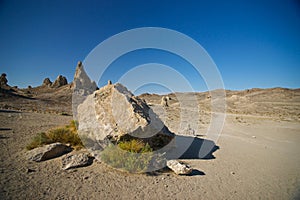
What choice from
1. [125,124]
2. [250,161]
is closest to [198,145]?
[250,161]

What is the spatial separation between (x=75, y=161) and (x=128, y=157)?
158cm

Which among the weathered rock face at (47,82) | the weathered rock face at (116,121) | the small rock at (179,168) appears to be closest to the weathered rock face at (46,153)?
the weathered rock face at (116,121)

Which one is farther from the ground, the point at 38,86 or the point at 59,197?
the point at 38,86

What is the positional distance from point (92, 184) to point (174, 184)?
81.8 inches

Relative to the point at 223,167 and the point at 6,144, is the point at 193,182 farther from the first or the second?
the point at 6,144

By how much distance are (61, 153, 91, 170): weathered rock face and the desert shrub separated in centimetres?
49

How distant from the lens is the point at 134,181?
4129 mm

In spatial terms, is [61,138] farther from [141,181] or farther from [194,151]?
[194,151]

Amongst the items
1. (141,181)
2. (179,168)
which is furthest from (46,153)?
(179,168)

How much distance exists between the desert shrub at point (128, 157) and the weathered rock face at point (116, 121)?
454 millimetres

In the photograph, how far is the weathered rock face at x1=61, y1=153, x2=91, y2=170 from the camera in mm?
4515

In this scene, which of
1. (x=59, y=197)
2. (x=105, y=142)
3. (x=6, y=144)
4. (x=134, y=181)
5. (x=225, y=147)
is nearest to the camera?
(x=59, y=197)

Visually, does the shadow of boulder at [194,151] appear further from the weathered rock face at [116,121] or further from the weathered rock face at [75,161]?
the weathered rock face at [75,161]

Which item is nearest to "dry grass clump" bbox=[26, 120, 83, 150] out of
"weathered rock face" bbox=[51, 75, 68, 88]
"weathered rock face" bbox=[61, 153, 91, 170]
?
"weathered rock face" bbox=[61, 153, 91, 170]
